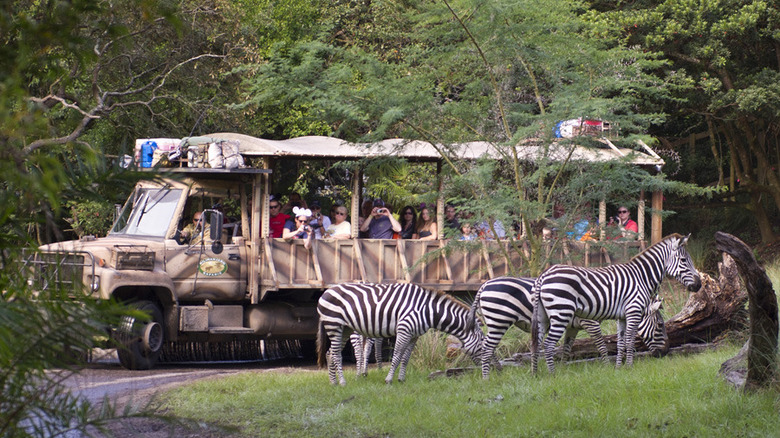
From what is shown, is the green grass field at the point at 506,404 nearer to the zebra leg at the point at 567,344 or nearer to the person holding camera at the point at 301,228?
the zebra leg at the point at 567,344

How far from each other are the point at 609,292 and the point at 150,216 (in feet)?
22.9

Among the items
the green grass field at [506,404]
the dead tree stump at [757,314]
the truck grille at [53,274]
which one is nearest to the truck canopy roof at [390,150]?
the green grass field at [506,404]

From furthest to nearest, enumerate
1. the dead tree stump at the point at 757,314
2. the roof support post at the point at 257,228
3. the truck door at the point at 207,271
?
the roof support post at the point at 257,228
the truck door at the point at 207,271
the dead tree stump at the point at 757,314

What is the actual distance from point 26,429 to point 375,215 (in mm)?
12119

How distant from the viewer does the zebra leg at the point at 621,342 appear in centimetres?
984

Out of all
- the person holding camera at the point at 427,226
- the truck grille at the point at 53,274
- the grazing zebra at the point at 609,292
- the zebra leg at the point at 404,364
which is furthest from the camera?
the person holding camera at the point at 427,226

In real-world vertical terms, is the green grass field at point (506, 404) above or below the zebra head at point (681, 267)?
below

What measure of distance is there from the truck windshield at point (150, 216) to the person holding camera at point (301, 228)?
1.76 metres

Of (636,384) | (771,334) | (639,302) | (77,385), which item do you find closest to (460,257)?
(639,302)

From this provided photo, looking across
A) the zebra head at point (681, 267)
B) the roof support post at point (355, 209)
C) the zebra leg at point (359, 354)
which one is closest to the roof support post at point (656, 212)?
the zebra head at point (681, 267)

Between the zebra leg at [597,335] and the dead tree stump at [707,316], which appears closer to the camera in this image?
the zebra leg at [597,335]

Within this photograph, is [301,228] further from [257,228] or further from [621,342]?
[621,342]

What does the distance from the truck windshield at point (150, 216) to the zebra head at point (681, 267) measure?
23.7 ft

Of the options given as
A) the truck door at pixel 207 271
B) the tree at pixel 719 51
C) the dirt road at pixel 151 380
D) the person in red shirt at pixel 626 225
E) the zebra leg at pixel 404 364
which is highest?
the tree at pixel 719 51
